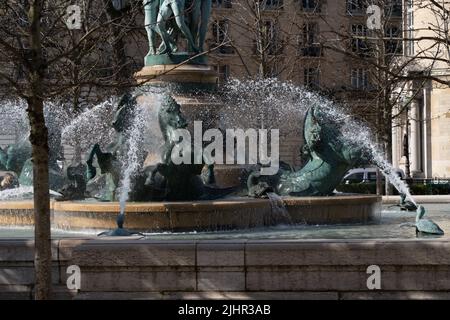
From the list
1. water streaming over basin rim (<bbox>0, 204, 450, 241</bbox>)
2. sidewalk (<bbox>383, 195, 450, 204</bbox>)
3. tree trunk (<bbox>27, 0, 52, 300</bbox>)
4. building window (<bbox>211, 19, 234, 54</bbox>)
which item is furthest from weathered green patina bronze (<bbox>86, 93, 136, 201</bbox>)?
building window (<bbox>211, 19, 234, 54</bbox>)

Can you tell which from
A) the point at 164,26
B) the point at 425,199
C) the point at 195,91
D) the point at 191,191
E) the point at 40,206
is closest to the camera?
the point at 40,206

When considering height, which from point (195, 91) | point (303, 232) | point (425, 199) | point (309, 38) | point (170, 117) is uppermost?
point (309, 38)

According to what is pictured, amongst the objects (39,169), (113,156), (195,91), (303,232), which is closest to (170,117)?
(113,156)

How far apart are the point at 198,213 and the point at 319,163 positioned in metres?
2.72

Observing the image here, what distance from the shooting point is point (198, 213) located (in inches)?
464

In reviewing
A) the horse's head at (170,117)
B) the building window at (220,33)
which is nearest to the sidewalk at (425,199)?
the building window at (220,33)

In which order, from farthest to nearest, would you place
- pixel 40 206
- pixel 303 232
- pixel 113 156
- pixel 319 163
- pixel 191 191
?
pixel 319 163
pixel 113 156
pixel 191 191
pixel 303 232
pixel 40 206

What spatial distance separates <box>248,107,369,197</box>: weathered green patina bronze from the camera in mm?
13500

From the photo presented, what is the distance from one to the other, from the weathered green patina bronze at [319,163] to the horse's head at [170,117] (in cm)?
156

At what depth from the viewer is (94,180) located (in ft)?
45.1

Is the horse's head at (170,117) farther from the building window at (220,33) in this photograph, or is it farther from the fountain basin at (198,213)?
the building window at (220,33)

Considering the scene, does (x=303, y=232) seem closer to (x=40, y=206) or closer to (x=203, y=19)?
(x=40, y=206)

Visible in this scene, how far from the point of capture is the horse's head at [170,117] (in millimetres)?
12774

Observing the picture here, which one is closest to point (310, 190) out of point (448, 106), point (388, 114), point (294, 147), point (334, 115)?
point (334, 115)
